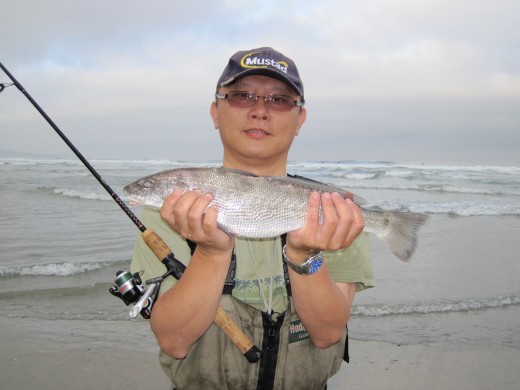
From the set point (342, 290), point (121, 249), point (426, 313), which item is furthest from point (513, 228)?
point (342, 290)

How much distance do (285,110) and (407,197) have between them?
20399 millimetres

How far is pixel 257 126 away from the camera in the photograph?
112 inches

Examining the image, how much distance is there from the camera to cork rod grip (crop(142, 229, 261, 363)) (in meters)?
2.53

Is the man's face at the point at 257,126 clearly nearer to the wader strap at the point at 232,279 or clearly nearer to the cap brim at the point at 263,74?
the cap brim at the point at 263,74

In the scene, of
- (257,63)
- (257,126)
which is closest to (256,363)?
(257,126)

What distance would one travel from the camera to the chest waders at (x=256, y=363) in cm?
258

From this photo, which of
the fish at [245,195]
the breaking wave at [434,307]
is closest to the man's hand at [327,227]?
the fish at [245,195]

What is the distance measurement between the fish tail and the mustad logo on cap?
1.23 meters

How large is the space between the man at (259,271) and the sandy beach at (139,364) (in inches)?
87.4

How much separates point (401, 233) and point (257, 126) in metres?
1.28

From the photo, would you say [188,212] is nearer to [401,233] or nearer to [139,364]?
[401,233]

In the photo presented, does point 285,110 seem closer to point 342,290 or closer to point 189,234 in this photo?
point 189,234

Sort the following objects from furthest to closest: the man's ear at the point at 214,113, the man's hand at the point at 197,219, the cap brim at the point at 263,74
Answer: the man's ear at the point at 214,113 → the cap brim at the point at 263,74 → the man's hand at the point at 197,219

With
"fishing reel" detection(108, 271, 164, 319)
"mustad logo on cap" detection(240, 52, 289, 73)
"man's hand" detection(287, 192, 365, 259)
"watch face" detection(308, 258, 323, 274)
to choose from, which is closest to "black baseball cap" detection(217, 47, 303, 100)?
"mustad logo on cap" detection(240, 52, 289, 73)
